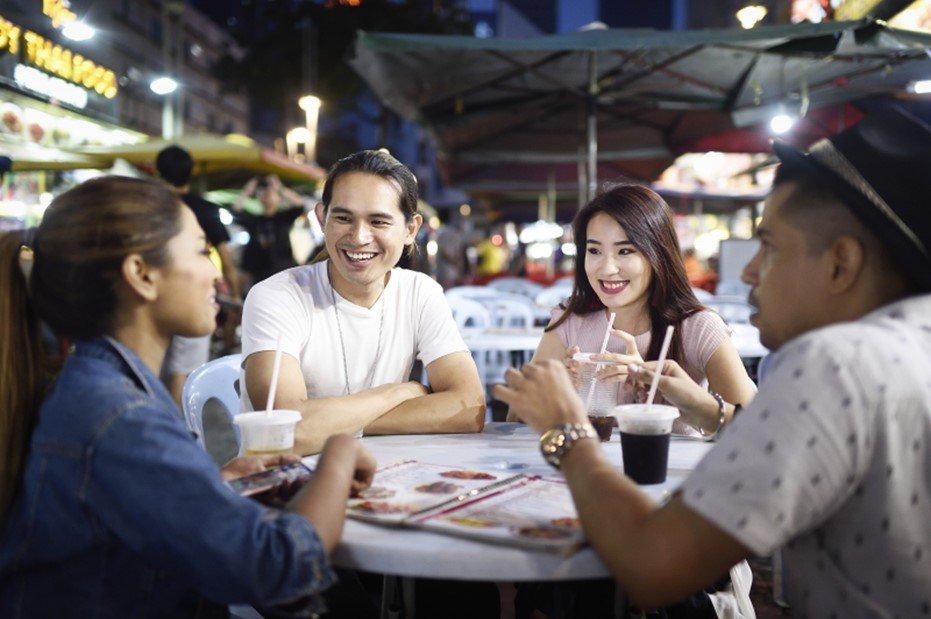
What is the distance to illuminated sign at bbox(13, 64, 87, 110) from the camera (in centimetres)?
1247

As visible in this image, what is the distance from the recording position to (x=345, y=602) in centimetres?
234

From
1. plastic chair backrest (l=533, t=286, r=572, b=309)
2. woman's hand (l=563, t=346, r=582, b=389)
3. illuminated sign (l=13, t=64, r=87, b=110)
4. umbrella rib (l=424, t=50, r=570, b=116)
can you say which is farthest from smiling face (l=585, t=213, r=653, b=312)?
illuminated sign (l=13, t=64, r=87, b=110)

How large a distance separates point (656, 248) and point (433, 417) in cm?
123

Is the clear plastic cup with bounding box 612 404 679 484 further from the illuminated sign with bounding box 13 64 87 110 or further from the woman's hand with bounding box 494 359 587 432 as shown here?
the illuminated sign with bounding box 13 64 87 110

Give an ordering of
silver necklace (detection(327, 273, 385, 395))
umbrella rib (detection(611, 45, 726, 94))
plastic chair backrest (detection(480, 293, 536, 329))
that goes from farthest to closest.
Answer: plastic chair backrest (detection(480, 293, 536, 329)), umbrella rib (detection(611, 45, 726, 94)), silver necklace (detection(327, 273, 385, 395))

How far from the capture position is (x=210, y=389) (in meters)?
2.92

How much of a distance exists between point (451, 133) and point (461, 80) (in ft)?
5.80

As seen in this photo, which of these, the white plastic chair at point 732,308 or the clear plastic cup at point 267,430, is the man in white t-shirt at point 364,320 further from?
the white plastic chair at point 732,308

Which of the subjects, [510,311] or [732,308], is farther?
[732,308]

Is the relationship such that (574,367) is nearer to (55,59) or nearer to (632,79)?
(632,79)

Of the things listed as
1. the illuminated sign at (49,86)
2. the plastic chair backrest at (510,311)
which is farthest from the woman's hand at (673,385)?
the illuminated sign at (49,86)

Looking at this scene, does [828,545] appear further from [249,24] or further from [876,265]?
[249,24]

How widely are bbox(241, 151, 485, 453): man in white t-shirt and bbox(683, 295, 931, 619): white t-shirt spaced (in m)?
1.46

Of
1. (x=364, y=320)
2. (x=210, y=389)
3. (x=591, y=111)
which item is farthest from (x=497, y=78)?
(x=210, y=389)
